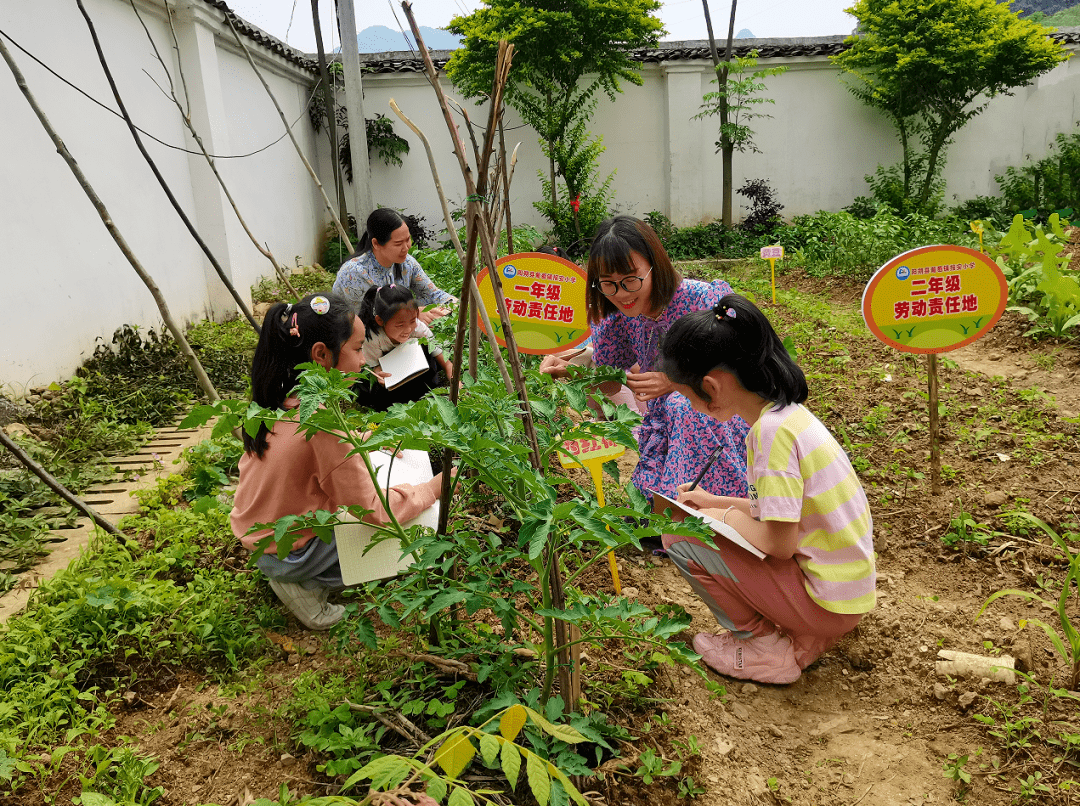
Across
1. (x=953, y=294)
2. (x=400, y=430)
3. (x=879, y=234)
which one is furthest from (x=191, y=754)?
(x=879, y=234)

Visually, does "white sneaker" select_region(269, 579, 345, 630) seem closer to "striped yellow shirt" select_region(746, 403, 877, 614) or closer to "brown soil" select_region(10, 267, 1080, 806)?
"brown soil" select_region(10, 267, 1080, 806)

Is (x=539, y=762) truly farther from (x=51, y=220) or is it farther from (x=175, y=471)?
(x=51, y=220)

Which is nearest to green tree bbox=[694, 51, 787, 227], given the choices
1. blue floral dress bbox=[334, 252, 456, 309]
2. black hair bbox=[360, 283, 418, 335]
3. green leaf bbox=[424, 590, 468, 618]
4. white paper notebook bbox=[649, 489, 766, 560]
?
blue floral dress bbox=[334, 252, 456, 309]

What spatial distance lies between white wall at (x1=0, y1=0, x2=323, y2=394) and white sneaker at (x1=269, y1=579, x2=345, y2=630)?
10.2 feet

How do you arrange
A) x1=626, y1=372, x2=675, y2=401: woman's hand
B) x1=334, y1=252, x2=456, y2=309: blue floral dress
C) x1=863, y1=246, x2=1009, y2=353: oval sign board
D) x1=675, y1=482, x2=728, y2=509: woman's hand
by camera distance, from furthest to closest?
x1=334, y1=252, x2=456, y2=309: blue floral dress
x1=863, y1=246, x2=1009, y2=353: oval sign board
x1=626, y1=372, x2=675, y2=401: woman's hand
x1=675, y1=482, x2=728, y2=509: woman's hand

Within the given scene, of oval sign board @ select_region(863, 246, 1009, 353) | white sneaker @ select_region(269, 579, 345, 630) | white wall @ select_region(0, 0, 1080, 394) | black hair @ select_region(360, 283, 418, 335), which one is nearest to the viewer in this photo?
white sneaker @ select_region(269, 579, 345, 630)

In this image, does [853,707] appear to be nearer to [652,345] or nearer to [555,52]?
[652,345]

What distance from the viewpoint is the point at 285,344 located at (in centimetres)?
223

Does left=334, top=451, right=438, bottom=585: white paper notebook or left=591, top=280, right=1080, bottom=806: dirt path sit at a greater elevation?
left=334, top=451, right=438, bottom=585: white paper notebook

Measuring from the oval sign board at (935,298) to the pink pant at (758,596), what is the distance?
50.2 inches

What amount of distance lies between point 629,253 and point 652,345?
495 mm

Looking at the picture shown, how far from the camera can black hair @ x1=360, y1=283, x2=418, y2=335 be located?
11.7ft

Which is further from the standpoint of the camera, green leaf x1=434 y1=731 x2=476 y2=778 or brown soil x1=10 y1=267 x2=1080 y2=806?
brown soil x1=10 y1=267 x2=1080 y2=806

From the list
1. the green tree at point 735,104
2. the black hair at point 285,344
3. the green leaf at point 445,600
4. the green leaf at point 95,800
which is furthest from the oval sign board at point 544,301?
the green tree at point 735,104
